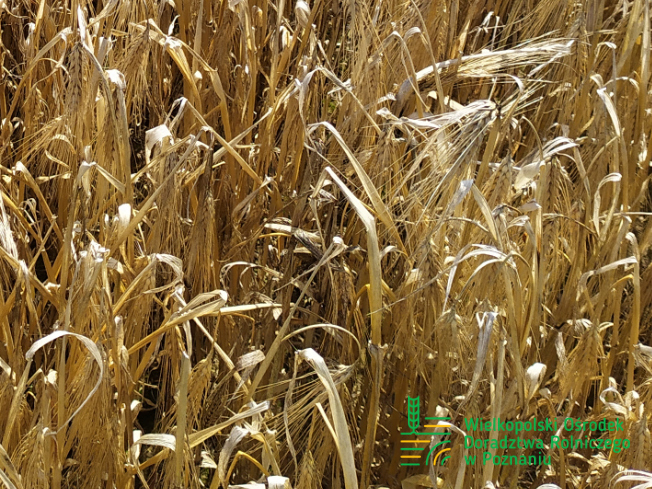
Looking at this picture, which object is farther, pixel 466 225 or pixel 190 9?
pixel 190 9

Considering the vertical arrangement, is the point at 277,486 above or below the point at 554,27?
below

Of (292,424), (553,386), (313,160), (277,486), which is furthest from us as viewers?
(553,386)

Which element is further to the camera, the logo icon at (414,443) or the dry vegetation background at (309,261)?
the logo icon at (414,443)

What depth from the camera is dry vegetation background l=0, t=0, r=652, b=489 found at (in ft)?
2.29

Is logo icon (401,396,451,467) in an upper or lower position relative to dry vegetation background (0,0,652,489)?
lower

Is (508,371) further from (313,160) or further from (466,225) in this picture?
(313,160)

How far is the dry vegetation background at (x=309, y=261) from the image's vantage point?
70 cm

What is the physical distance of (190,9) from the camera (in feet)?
3.60

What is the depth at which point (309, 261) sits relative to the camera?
3.27 ft

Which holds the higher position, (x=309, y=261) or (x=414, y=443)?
(x=309, y=261)

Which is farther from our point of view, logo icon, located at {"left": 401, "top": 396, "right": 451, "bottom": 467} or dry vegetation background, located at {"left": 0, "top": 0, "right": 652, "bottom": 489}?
logo icon, located at {"left": 401, "top": 396, "right": 451, "bottom": 467}

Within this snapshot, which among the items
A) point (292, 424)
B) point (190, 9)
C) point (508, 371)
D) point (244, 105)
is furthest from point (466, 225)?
point (190, 9)

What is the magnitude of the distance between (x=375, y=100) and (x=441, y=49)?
0.23 m

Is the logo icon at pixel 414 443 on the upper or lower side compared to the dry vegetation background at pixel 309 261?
lower
